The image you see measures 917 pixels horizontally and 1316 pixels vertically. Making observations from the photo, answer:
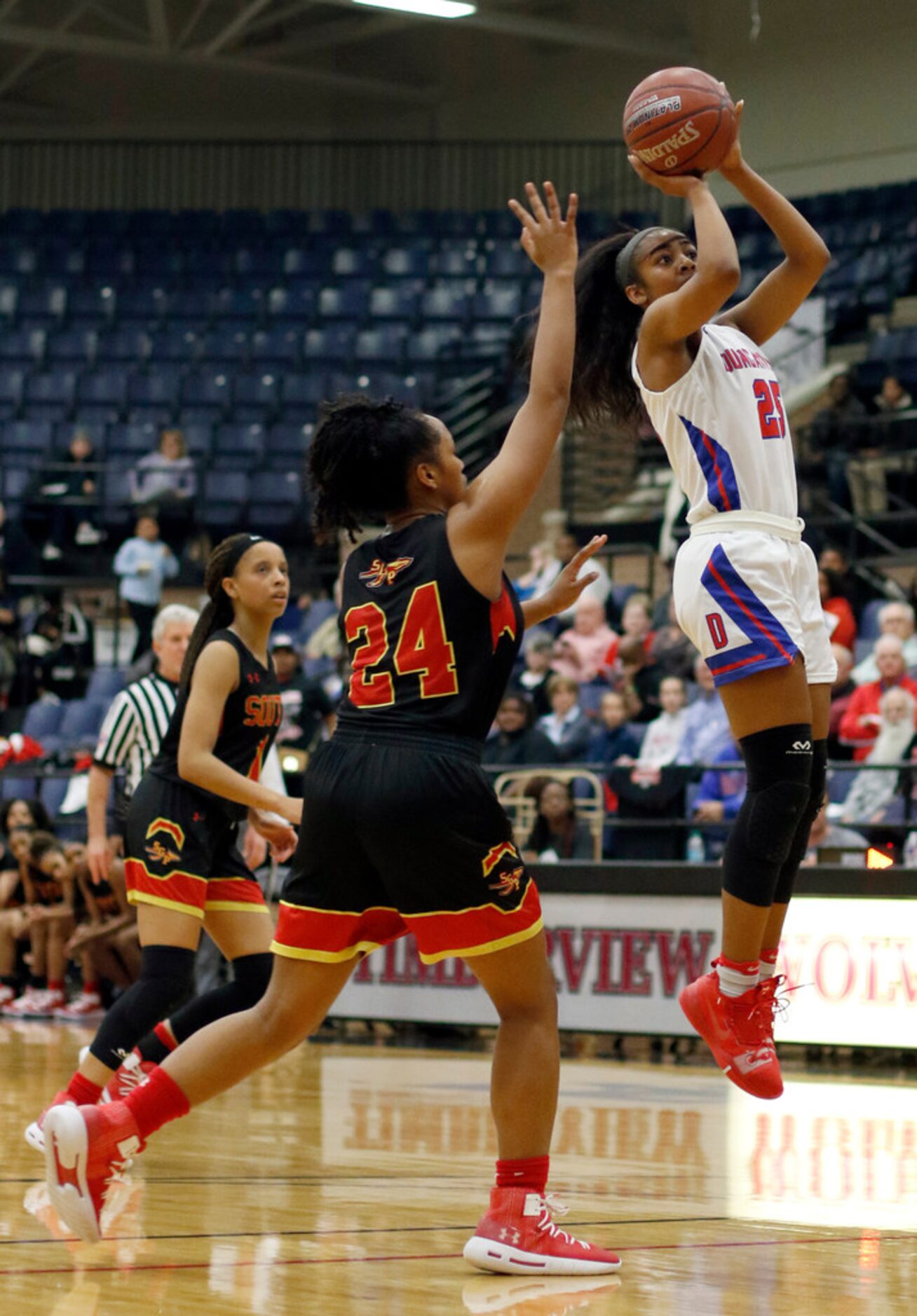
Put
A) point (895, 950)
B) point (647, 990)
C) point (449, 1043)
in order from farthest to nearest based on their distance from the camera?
1. point (449, 1043)
2. point (647, 990)
3. point (895, 950)

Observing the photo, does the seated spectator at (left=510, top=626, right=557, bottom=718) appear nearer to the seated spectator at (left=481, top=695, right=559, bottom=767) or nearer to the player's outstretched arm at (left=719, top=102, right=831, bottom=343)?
the seated spectator at (left=481, top=695, right=559, bottom=767)

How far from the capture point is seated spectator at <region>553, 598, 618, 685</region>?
12.2 m

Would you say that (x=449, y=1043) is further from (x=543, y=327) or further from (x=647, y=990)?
(x=543, y=327)

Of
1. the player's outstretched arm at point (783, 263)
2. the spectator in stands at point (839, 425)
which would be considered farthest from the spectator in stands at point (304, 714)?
the player's outstretched arm at point (783, 263)

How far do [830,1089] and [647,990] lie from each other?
1.73 metres

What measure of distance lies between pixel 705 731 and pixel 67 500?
776 centimetres

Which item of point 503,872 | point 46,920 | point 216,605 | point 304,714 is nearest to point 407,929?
point 503,872

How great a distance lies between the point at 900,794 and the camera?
9578mm

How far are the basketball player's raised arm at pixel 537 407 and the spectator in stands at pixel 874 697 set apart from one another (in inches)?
248

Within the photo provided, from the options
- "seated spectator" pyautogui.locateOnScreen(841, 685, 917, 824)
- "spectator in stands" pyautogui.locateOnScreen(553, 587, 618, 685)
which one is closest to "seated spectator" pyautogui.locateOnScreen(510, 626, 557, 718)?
"spectator in stands" pyautogui.locateOnScreen(553, 587, 618, 685)

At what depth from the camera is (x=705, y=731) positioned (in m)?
10.5

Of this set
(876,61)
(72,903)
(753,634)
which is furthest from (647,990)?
(876,61)

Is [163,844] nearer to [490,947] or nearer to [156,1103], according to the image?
[156,1103]

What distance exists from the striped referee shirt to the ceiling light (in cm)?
1332
